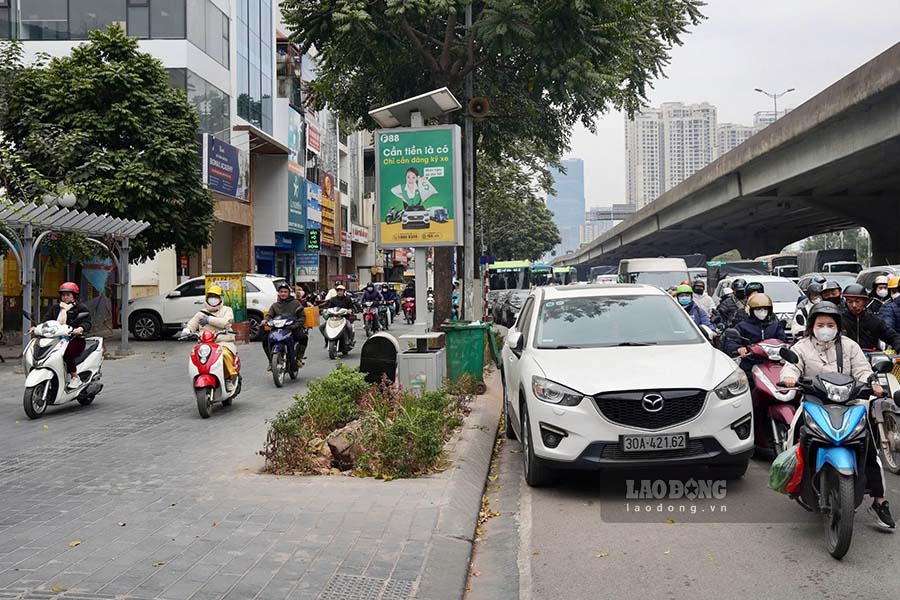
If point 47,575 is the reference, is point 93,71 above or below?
above

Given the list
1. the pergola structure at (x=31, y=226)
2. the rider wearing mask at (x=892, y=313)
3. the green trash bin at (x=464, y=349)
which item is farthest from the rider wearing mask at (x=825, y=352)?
the pergola structure at (x=31, y=226)

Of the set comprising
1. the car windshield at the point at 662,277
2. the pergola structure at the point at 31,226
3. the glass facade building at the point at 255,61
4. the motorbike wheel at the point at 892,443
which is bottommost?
the motorbike wheel at the point at 892,443

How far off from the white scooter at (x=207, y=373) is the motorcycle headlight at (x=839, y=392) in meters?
6.99

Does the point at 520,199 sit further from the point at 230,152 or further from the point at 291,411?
the point at 291,411

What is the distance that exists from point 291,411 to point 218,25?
82.7ft

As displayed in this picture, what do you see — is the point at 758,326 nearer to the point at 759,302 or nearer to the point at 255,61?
the point at 759,302

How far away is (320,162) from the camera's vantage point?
45188 mm

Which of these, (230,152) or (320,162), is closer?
(230,152)

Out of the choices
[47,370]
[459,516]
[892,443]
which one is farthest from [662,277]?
[459,516]

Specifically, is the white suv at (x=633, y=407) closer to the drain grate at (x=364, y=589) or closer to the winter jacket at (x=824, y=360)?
the winter jacket at (x=824, y=360)

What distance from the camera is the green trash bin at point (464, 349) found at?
11.8 metres

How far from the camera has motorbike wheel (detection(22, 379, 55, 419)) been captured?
379 inches

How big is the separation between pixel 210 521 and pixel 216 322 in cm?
516

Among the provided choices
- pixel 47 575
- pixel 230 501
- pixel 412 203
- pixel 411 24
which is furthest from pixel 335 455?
pixel 411 24
